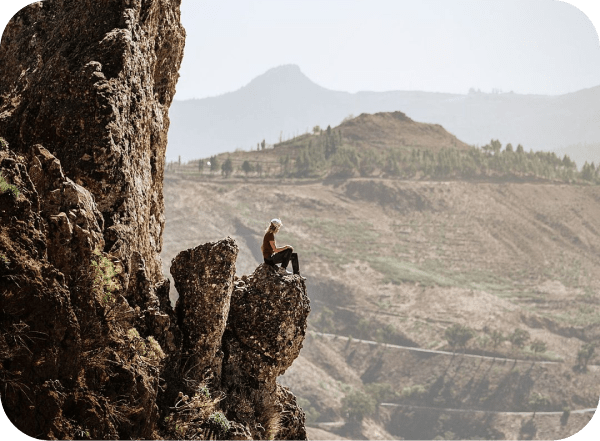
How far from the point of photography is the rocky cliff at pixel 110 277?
821 centimetres

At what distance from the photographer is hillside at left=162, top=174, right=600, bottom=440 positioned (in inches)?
3750

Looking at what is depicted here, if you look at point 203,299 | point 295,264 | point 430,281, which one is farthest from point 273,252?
point 430,281

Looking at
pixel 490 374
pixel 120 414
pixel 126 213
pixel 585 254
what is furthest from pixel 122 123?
pixel 585 254

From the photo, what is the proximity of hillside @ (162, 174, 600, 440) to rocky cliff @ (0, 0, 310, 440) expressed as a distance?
70.6m

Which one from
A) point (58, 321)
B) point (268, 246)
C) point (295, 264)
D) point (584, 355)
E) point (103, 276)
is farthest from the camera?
point (584, 355)

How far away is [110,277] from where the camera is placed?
8906 mm

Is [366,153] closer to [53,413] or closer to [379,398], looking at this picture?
[379,398]

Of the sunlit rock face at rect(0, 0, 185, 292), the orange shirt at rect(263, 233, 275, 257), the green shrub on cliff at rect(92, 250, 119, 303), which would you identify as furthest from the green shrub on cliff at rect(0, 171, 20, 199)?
the orange shirt at rect(263, 233, 275, 257)

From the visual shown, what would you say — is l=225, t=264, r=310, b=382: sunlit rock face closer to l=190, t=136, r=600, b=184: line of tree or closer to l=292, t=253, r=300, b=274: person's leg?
l=292, t=253, r=300, b=274: person's leg

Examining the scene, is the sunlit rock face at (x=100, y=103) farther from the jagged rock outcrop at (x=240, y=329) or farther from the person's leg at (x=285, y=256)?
the person's leg at (x=285, y=256)

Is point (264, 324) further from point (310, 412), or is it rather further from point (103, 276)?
point (310, 412)

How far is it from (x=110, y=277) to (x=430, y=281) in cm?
10396

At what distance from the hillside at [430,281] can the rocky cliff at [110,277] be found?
232 feet

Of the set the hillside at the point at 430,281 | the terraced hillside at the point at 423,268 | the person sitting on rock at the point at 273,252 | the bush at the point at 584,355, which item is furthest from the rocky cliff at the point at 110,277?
the bush at the point at 584,355
